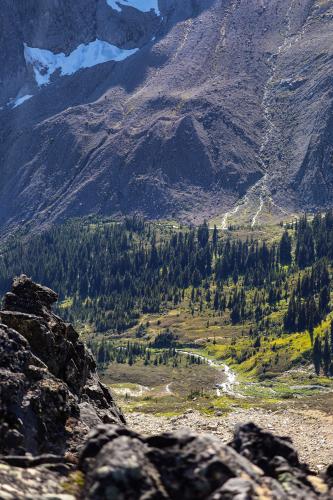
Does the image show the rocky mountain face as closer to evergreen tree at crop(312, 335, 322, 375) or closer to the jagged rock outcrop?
the jagged rock outcrop

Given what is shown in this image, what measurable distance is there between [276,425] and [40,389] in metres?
47.0

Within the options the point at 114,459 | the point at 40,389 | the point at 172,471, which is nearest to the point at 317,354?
the point at 40,389

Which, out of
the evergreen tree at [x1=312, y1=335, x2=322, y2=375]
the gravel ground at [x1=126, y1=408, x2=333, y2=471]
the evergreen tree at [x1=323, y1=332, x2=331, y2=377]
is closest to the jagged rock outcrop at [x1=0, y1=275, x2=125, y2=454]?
the gravel ground at [x1=126, y1=408, x2=333, y2=471]

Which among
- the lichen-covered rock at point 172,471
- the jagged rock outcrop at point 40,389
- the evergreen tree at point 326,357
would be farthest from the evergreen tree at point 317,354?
the lichen-covered rock at point 172,471

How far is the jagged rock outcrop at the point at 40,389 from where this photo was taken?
26.4m

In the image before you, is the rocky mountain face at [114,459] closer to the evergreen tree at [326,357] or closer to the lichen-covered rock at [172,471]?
the lichen-covered rock at [172,471]

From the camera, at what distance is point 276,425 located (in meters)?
72.2

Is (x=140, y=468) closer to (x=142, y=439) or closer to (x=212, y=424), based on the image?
(x=142, y=439)

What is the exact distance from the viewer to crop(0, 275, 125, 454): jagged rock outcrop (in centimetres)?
2642

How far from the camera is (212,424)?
236ft

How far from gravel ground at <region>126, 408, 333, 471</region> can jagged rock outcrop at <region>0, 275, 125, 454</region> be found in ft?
67.6

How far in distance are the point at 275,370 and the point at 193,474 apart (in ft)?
565

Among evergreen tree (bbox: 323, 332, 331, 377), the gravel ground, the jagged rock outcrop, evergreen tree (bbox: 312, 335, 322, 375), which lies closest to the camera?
the jagged rock outcrop

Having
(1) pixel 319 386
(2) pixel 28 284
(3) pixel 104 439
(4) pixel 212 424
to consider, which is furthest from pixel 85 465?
(1) pixel 319 386
